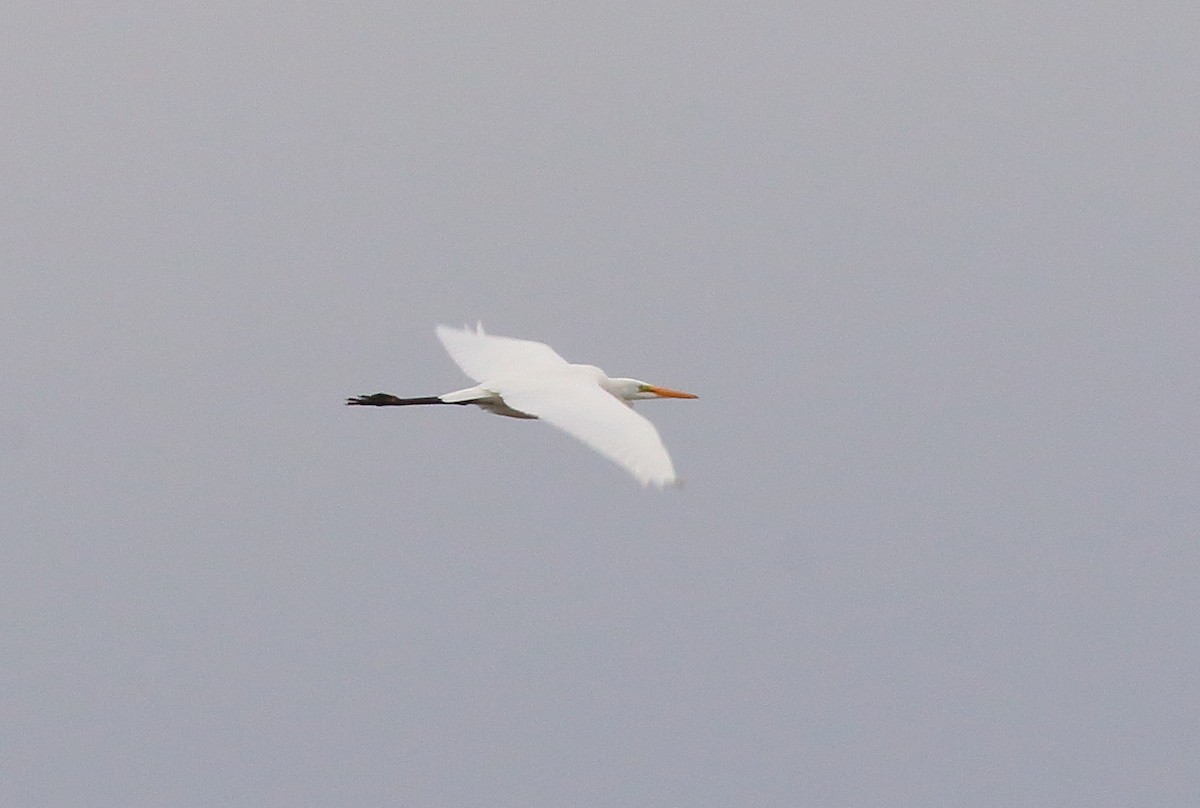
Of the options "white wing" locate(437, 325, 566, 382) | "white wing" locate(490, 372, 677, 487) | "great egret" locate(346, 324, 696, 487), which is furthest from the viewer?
"white wing" locate(437, 325, 566, 382)

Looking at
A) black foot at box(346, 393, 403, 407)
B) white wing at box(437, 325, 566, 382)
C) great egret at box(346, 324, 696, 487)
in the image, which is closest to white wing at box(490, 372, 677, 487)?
great egret at box(346, 324, 696, 487)

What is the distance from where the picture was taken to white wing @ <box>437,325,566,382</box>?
1463cm

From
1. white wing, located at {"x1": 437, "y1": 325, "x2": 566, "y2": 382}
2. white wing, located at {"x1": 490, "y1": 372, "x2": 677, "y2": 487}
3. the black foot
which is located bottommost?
white wing, located at {"x1": 490, "y1": 372, "x2": 677, "y2": 487}

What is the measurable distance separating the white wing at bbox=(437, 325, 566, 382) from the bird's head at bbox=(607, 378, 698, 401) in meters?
0.45

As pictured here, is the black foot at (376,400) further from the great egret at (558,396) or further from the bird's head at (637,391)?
the bird's head at (637,391)

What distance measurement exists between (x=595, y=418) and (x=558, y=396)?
3.10 feet

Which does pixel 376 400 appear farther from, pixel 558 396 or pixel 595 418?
pixel 595 418

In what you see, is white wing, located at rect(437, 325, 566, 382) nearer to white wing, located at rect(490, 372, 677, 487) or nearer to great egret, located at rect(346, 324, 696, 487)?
great egret, located at rect(346, 324, 696, 487)

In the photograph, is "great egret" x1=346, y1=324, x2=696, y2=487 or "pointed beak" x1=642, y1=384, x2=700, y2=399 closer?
"great egret" x1=346, y1=324, x2=696, y2=487

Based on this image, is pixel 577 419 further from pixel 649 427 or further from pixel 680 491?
pixel 680 491

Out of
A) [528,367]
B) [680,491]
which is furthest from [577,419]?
[528,367]

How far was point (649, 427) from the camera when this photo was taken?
1146cm

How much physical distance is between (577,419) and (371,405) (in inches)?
130

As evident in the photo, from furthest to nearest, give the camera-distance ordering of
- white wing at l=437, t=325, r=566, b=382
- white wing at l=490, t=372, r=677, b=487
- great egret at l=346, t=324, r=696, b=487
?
white wing at l=437, t=325, r=566, b=382 < great egret at l=346, t=324, r=696, b=487 < white wing at l=490, t=372, r=677, b=487
